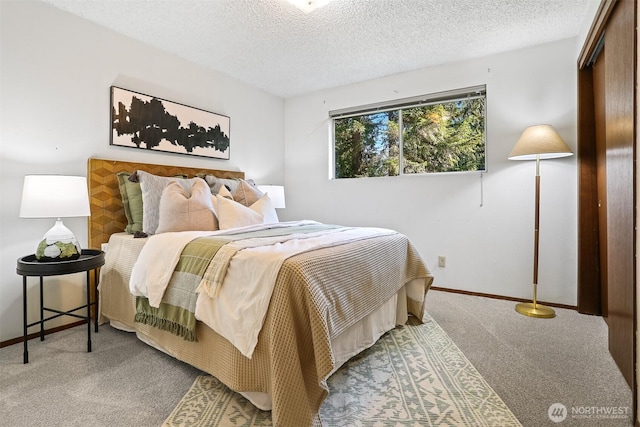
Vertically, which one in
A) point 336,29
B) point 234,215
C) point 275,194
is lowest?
point 234,215

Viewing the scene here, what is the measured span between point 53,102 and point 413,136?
3.26m

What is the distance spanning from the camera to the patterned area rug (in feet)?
4.54

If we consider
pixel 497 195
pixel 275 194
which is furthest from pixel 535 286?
pixel 275 194

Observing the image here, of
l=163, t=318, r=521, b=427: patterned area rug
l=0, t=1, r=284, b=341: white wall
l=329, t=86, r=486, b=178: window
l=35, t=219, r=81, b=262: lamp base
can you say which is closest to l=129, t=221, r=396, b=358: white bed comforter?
l=163, t=318, r=521, b=427: patterned area rug

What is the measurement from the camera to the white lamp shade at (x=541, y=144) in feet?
8.30

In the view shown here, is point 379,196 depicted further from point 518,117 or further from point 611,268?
point 611,268

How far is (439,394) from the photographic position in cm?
157

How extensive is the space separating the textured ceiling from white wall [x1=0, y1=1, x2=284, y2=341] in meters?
0.17

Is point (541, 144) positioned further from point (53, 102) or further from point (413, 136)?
point (53, 102)

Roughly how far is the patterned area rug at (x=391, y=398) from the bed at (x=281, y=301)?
98mm

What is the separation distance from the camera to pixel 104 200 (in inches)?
100

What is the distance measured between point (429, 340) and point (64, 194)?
8.26 ft

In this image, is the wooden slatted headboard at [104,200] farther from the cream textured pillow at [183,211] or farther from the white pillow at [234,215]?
the white pillow at [234,215]

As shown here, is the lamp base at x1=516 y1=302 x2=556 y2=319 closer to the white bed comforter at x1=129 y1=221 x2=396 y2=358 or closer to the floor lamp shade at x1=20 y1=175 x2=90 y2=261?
the white bed comforter at x1=129 y1=221 x2=396 y2=358
